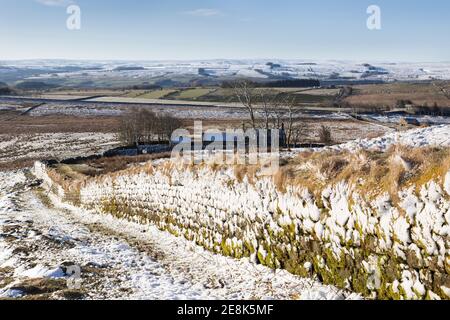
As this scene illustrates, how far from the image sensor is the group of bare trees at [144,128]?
59.7 meters

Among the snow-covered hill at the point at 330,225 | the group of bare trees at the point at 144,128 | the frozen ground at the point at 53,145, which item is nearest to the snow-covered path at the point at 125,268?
the snow-covered hill at the point at 330,225

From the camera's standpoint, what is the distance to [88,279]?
9789mm

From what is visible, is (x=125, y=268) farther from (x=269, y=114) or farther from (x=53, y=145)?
(x=53, y=145)

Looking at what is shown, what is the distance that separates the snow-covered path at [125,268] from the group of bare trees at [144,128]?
42823 millimetres

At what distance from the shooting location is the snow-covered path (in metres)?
8.62

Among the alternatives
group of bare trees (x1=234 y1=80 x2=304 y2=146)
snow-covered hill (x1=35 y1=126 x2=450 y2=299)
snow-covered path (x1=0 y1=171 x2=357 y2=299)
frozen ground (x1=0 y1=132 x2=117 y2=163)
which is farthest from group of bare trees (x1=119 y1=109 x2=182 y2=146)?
snow-covered hill (x1=35 y1=126 x2=450 y2=299)

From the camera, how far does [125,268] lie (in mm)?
10750

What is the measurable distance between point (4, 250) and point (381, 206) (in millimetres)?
11486

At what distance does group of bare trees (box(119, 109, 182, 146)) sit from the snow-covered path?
4282 centimetres

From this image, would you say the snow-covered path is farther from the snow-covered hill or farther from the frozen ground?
the frozen ground

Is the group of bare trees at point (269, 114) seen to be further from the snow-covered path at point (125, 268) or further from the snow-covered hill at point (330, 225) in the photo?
the snow-covered hill at point (330, 225)

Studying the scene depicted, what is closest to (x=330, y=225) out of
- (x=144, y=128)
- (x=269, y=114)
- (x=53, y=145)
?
(x=269, y=114)
